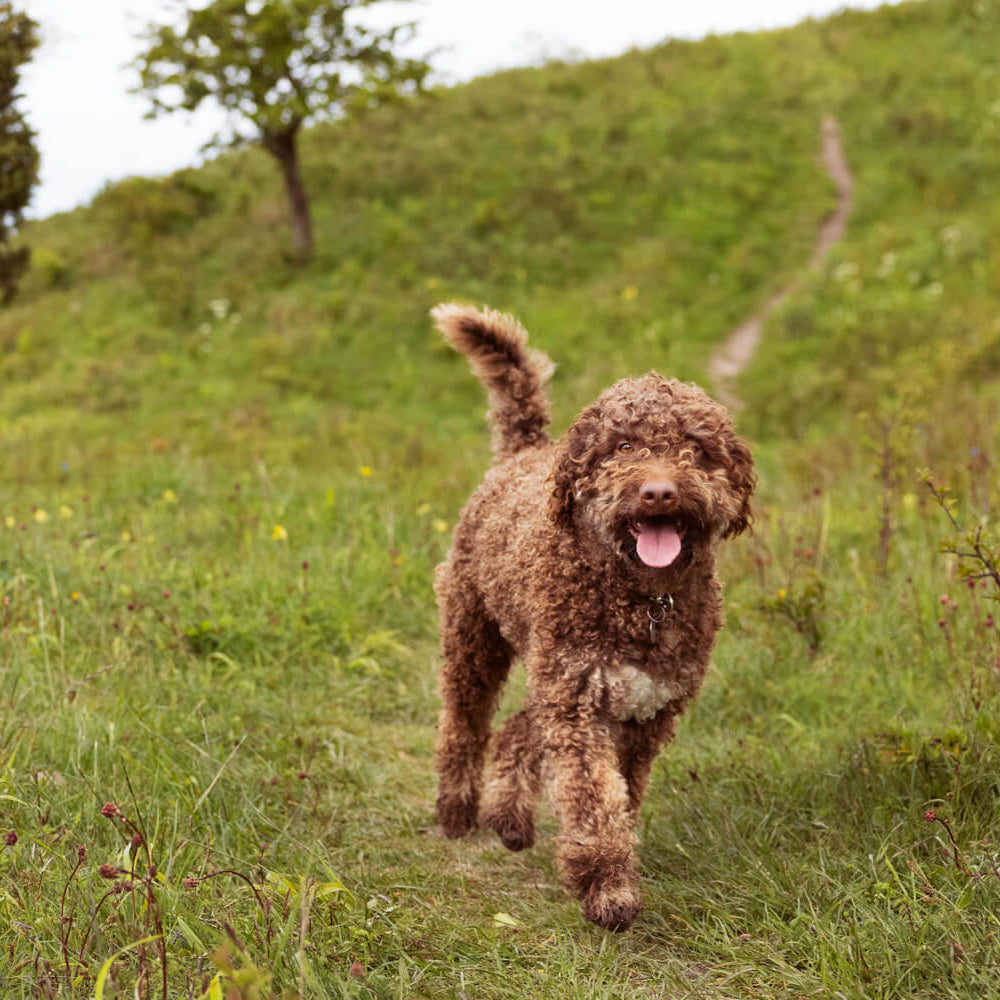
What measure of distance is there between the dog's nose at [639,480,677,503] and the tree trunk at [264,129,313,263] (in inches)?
607

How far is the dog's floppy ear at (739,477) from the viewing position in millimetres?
3135

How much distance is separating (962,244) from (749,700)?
36.1 ft

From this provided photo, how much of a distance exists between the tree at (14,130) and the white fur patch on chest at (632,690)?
287 inches

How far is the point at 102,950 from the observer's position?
253 cm

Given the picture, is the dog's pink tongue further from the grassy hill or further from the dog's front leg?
the grassy hill

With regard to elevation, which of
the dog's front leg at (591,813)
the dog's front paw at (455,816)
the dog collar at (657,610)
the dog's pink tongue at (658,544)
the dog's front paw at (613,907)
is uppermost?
the dog's pink tongue at (658,544)

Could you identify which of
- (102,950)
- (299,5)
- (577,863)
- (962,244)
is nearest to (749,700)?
(577,863)

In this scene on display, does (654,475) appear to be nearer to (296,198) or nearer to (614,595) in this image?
(614,595)

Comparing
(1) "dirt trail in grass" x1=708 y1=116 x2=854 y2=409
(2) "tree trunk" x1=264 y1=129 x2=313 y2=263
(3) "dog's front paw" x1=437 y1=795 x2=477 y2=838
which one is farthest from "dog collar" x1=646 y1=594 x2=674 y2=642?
(2) "tree trunk" x1=264 y1=129 x2=313 y2=263

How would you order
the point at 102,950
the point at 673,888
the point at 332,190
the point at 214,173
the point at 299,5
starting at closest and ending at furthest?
the point at 102,950, the point at 673,888, the point at 299,5, the point at 332,190, the point at 214,173

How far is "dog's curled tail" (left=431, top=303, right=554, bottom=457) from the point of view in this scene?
4125 mm

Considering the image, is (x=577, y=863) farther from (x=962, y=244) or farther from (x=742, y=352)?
(x=962, y=244)

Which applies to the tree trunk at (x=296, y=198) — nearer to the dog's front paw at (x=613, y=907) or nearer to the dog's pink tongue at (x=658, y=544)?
the dog's pink tongue at (x=658, y=544)

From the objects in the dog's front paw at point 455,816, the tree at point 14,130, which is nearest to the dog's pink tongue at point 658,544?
the dog's front paw at point 455,816
